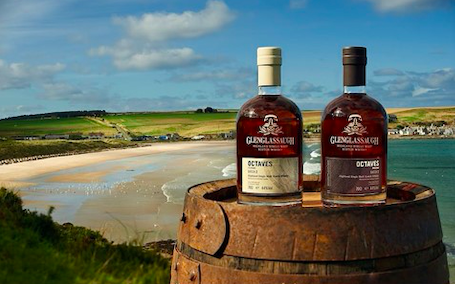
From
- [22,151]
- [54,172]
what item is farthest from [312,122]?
[54,172]

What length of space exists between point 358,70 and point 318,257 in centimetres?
111

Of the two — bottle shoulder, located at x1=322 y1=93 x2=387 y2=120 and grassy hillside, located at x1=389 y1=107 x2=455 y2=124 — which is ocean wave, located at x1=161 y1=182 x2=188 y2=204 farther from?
grassy hillside, located at x1=389 y1=107 x2=455 y2=124

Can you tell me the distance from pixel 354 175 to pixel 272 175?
47 cm

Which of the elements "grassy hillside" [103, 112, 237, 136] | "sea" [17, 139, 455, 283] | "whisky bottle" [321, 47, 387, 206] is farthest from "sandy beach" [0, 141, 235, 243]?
"grassy hillside" [103, 112, 237, 136]

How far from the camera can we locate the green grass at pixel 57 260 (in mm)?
5172

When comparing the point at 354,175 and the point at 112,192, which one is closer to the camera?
the point at 354,175

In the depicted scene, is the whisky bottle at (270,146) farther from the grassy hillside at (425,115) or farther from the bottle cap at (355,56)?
the grassy hillside at (425,115)

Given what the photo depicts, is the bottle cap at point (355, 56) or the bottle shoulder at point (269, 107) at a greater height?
the bottle cap at point (355, 56)

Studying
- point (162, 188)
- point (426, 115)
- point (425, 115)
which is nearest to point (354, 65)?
point (162, 188)

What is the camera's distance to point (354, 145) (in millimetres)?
3289

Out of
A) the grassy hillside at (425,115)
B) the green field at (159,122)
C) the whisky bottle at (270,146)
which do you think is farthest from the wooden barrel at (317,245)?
the grassy hillside at (425,115)

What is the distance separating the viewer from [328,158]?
11.0 feet

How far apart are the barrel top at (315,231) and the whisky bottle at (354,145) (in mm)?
156

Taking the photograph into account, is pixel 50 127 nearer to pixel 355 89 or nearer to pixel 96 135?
pixel 96 135
